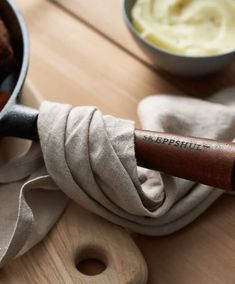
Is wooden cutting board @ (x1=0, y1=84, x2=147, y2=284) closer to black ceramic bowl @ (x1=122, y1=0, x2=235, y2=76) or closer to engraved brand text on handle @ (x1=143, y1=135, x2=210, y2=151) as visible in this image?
engraved brand text on handle @ (x1=143, y1=135, x2=210, y2=151)

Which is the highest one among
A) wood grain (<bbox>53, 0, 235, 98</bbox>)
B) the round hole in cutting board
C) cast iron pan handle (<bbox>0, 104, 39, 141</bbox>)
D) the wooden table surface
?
cast iron pan handle (<bbox>0, 104, 39, 141</bbox>)

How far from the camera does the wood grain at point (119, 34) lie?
2.56 ft

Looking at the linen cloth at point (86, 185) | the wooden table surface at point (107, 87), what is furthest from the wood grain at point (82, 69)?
the linen cloth at point (86, 185)

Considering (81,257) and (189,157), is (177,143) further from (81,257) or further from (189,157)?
(81,257)

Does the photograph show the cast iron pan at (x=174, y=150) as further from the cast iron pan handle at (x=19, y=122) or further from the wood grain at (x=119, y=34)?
the wood grain at (x=119, y=34)

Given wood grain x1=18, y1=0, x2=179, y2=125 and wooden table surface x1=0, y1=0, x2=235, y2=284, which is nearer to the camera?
wooden table surface x1=0, y1=0, x2=235, y2=284

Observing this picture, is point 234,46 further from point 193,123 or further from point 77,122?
point 77,122

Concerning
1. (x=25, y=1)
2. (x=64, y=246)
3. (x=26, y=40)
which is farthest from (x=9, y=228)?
(x=25, y=1)

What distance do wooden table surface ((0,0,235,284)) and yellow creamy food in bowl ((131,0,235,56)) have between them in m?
0.06

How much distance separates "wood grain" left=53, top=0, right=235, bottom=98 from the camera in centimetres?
78

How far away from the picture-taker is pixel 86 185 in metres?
0.60

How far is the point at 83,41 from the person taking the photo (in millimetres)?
848

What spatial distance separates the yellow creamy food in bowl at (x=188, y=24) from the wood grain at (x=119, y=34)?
0.06 metres

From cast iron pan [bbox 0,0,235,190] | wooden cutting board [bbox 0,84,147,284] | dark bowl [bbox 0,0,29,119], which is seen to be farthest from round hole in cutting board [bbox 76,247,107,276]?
dark bowl [bbox 0,0,29,119]
